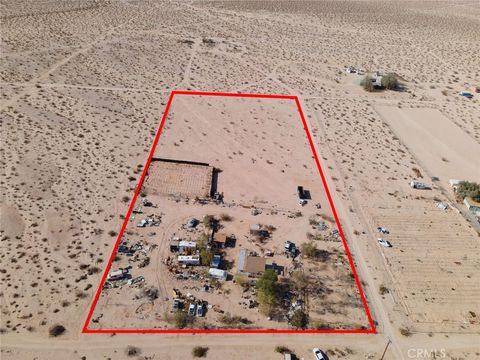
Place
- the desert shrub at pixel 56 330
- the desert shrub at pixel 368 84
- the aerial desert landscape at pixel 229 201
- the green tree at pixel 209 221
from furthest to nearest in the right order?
1. the desert shrub at pixel 368 84
2. the green tree at pixel 209 221
3. the aerial desert landscape at pixel 229 201
4. the desert shrub at pixel 56 330

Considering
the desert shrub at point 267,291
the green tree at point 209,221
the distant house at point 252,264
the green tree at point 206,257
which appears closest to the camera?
the desert shrub at point 267,291

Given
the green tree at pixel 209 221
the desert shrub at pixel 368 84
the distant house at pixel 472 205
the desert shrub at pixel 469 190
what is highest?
the desert shrub at pixel 368 84

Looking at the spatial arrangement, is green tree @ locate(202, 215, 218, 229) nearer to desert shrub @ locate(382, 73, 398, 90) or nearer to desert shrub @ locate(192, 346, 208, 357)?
desert shrub @ locate(192, 346, 208, 357)

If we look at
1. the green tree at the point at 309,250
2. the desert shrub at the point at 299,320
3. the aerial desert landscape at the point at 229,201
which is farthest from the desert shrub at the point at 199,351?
the green tree at the point at 309,250

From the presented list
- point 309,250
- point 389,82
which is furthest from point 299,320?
point 389,82

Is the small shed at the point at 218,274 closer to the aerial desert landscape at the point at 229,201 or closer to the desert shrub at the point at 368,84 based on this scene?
the aerial desert landscape at the point at 229,201

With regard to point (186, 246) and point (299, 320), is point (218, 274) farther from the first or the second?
point (299, 320)

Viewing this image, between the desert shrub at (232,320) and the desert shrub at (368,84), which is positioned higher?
the desert shrub at (368,84)
